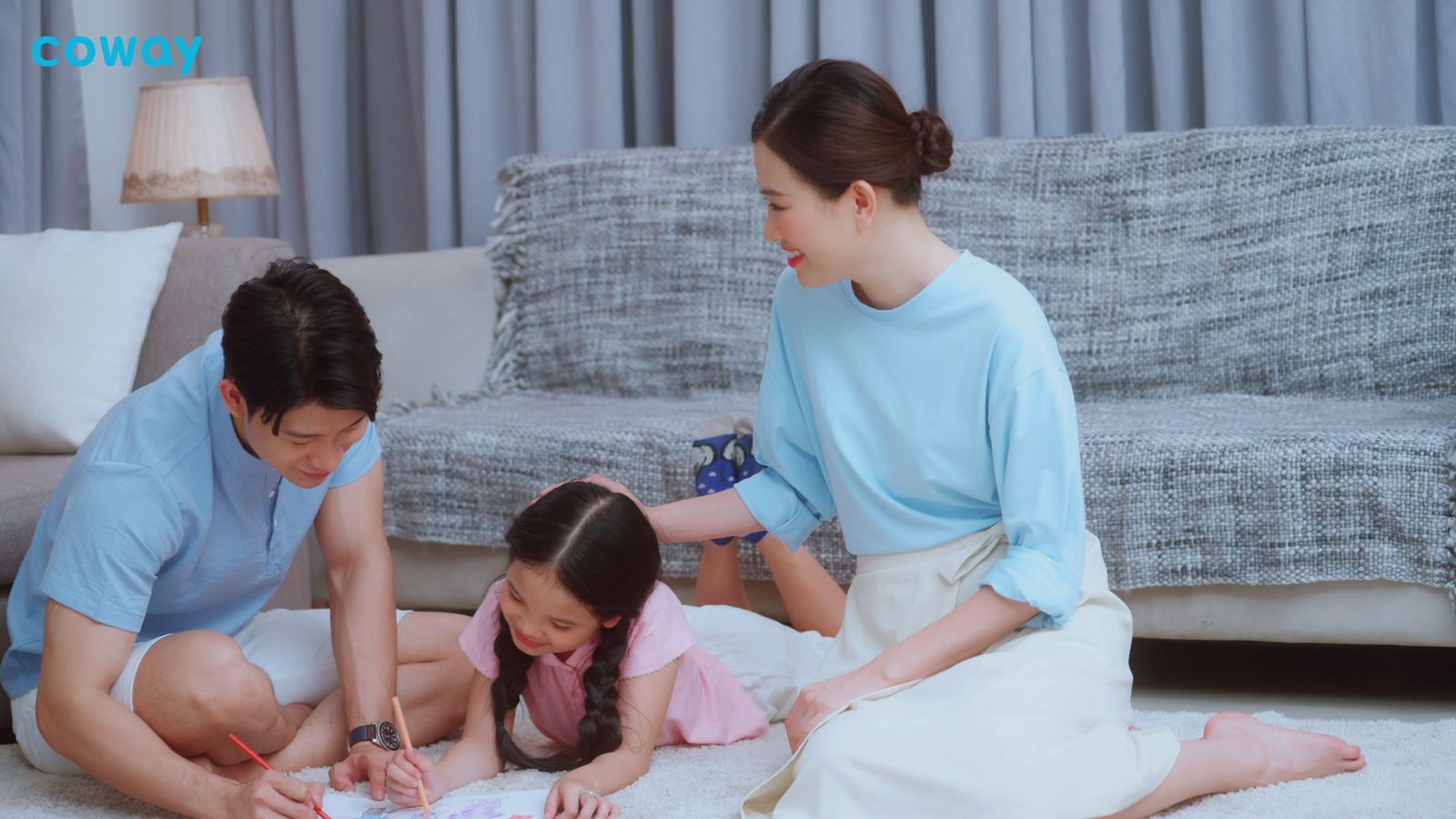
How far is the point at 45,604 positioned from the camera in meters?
1.44

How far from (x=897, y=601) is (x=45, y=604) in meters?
0.84

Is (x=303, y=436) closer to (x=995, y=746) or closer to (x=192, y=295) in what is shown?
(x=995, y=746)

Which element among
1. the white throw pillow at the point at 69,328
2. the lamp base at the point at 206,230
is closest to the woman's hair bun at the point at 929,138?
the white throw pillow at the point at 69,328

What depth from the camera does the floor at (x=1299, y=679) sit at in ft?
6.02

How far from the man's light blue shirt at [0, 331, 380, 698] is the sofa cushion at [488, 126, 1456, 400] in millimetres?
971

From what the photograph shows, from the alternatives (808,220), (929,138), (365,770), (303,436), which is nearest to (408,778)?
(365,770)

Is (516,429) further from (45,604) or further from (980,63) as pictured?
(980,63)

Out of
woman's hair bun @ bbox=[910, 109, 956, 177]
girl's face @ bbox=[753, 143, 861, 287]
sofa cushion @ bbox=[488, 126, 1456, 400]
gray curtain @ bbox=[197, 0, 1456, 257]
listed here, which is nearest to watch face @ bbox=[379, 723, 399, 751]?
girl's face @ bbox=[753, 143, 861, 287]

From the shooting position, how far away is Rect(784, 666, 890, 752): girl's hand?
1334mm

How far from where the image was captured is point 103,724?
133cm

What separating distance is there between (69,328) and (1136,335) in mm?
1589

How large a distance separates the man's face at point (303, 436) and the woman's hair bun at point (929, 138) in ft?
1.86

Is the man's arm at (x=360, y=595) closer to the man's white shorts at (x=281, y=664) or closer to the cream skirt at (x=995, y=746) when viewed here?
the man's white shorts at (x=281, y=664)

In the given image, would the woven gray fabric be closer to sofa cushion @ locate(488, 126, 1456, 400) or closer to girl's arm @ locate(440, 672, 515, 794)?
sofa cushion @ locate(488, 126, 1456, 400)
